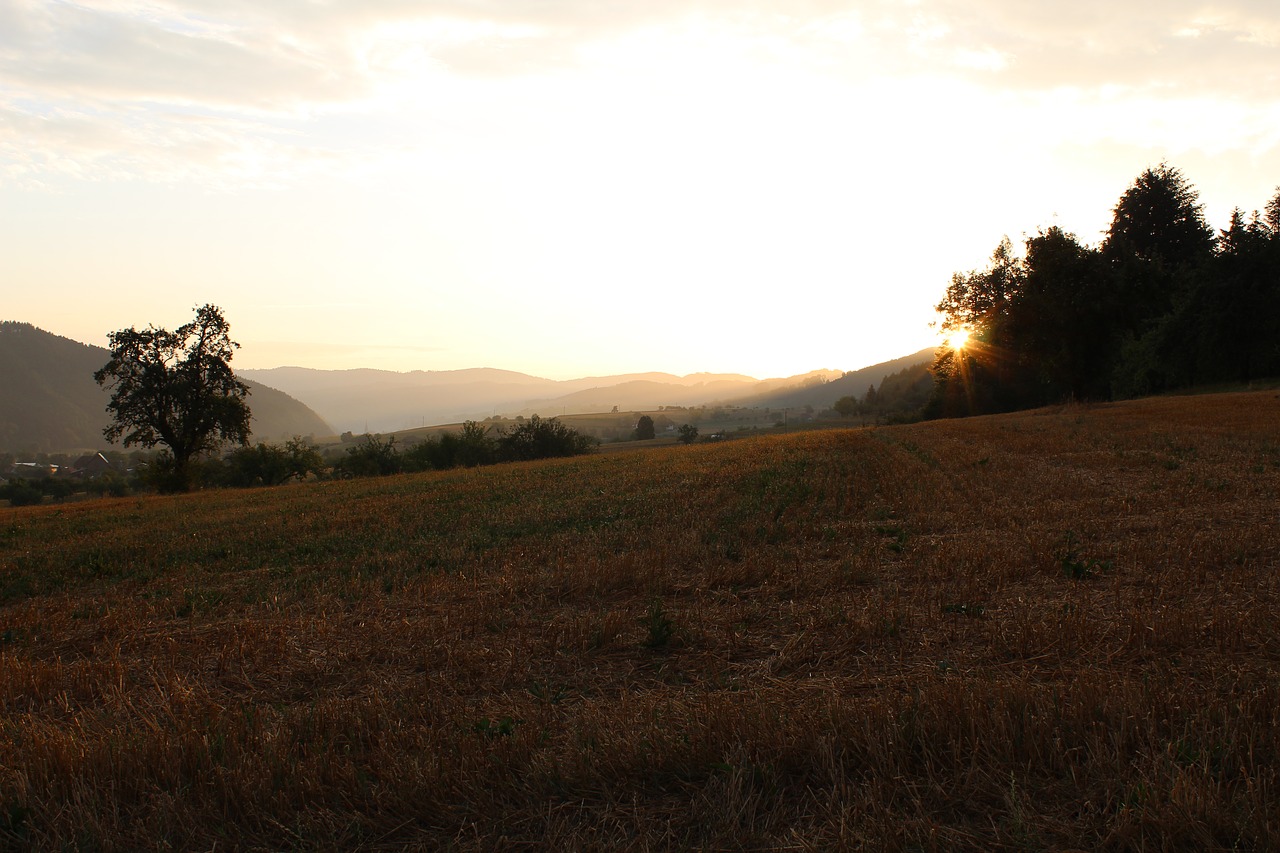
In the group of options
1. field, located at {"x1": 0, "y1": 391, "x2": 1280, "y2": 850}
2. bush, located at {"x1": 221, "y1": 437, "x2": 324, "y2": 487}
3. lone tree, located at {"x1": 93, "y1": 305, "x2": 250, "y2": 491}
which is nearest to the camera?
field, located at {"x1": 0, "y1": 391, "x2": 1280, "y2": 850}

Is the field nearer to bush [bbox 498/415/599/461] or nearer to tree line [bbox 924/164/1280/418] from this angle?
tree line [bbox 924/164/1280/418]

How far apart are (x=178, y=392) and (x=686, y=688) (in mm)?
54689

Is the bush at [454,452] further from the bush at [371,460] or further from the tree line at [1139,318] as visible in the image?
the tree line at [1139,318]

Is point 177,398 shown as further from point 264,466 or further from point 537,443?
point 537,443

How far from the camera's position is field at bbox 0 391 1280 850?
3.66 m

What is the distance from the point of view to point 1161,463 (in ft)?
58.9

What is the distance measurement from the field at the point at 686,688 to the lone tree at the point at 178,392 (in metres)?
42.2

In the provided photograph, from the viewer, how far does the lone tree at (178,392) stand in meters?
49.0

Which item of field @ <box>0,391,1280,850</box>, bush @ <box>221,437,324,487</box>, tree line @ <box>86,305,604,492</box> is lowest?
bush @ <box>221,437,324,487</box>

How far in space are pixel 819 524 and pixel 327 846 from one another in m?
10.0

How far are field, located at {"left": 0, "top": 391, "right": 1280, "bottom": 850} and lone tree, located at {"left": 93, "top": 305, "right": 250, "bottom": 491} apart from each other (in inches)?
1662

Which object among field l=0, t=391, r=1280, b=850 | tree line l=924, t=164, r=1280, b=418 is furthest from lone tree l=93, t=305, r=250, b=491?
tree line l=924, t=164, r=1280, b=418

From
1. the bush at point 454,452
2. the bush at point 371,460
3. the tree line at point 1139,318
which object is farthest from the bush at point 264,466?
the tree line at point 1139,318

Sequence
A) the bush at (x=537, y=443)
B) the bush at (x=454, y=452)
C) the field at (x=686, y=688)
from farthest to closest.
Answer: the bush at (x=537, y=443) → the bush at (x=454, y=452) → the field at (x=686, y=688)
